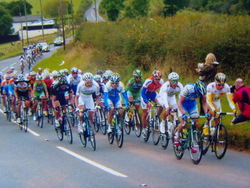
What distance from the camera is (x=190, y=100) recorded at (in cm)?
1181

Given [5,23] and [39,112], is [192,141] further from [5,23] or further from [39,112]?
[5,23]

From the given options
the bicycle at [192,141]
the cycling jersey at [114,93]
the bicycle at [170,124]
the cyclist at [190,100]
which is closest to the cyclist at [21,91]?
the cycling jersey at [114,93]

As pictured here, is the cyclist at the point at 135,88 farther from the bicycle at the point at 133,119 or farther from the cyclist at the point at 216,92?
the cyclist at the point at 216,92

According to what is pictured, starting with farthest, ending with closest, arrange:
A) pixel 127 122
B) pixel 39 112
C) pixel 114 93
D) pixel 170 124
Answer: pixel 39 112
pixel 127 122
pixel 114 93
pixel 170 124

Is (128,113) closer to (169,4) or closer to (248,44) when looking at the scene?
(248,44)

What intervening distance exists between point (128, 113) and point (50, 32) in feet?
372

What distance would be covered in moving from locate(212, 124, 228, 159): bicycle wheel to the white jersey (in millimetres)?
1598

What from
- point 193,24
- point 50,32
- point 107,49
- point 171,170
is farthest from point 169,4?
point 50,32

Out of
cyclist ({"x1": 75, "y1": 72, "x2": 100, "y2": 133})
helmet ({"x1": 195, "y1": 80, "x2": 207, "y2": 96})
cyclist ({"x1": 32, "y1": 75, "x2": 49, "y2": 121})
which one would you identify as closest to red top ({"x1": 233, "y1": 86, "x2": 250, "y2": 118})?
helmet ({"x1": 195, "y1": 80, "x2": 207, "y2": 96})

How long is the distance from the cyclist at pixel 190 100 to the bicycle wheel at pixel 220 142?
2.03ft

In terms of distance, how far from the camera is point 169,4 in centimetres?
5478

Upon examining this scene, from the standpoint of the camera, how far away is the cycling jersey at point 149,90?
1405 centimetres

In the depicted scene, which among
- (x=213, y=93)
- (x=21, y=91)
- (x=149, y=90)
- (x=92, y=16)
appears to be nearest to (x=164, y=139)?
(x=149, y=90)

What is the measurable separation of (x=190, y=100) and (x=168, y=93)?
1.50 metres
